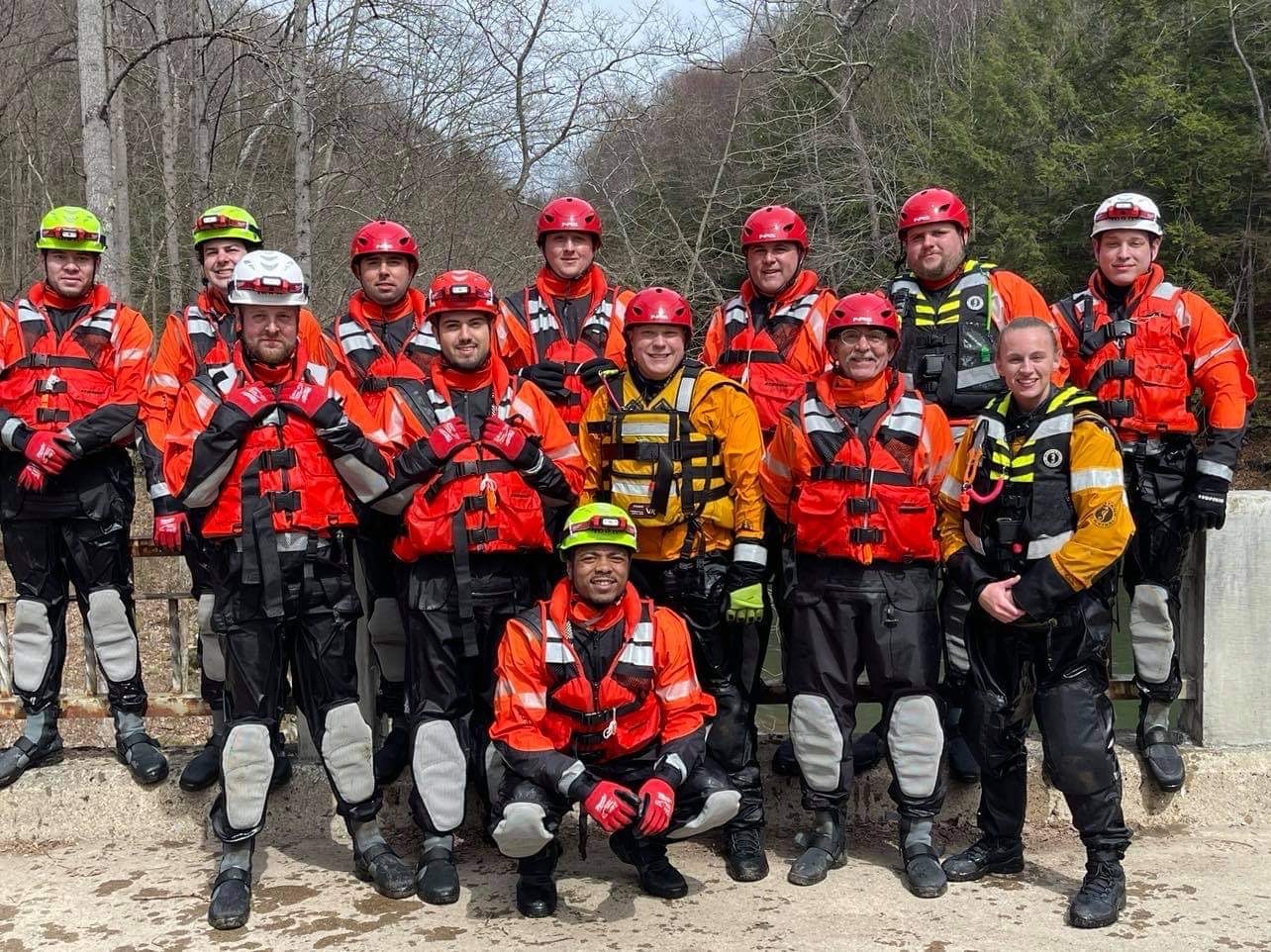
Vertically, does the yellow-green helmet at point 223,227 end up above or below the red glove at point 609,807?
above

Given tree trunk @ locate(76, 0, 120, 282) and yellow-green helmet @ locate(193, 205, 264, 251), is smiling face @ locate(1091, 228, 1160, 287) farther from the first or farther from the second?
tree trunk @ locate(76, 0, 120, 282)

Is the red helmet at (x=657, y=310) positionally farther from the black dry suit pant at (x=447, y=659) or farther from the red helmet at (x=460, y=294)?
the black dry suit pant at (x=447, y=659)

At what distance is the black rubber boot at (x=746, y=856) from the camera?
498 centimetres

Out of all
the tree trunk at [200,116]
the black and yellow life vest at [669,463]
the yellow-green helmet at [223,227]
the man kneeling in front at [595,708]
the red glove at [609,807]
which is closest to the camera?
the red glove at [609,807]

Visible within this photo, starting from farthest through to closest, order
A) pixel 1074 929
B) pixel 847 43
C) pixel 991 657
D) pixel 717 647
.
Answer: pixel 847 43 → pixel 717 647 → pixel 991 657 → pixel 1074 929

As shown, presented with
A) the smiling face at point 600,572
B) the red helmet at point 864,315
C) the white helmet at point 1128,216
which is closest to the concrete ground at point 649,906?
the smiling face at point 600,572

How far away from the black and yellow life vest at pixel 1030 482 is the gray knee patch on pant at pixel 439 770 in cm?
244

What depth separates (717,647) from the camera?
203 inches

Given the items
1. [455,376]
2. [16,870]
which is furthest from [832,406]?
[16,870]

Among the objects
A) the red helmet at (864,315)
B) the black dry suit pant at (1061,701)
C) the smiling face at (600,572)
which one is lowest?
the black dry suit pant at (1061,701)

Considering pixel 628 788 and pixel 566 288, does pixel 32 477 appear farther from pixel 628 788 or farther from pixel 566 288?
pixel 628 788

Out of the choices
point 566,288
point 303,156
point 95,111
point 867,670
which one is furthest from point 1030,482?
point 303,156

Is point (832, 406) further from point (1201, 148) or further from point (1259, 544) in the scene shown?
point (1201, 148)

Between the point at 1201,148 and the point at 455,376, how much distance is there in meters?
27.9
